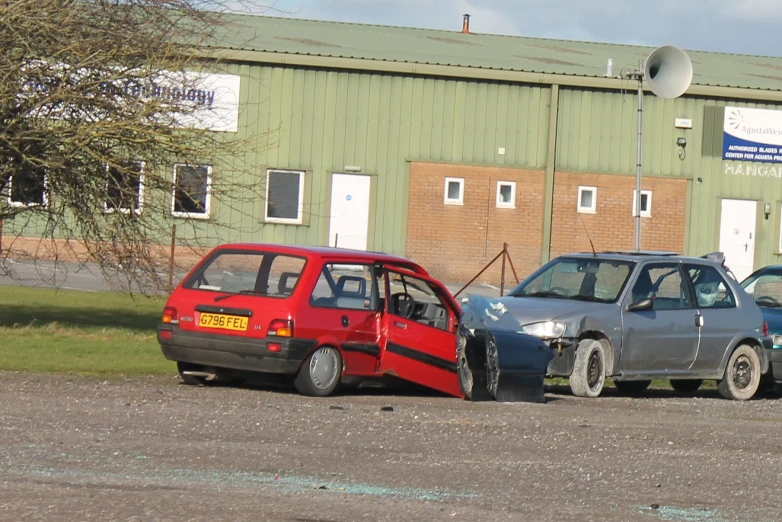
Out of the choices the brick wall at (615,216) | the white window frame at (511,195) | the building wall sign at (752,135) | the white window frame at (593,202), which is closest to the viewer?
the white window frame at (511,195)

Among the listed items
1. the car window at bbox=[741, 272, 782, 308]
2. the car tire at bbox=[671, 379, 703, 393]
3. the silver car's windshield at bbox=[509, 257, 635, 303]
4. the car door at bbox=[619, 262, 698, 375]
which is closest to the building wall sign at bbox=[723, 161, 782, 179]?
the car window at bbox=[741, 272, 782, 308]

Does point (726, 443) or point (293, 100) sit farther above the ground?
point (293, 100)

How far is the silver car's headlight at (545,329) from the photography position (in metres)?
13.3

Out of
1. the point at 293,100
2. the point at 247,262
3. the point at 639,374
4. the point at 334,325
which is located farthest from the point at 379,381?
the point at 293,100

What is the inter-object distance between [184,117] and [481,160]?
18.1 meters

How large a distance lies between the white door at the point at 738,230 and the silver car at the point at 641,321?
21.5 metres

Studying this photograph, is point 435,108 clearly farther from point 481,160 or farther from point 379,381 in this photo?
point 379,381

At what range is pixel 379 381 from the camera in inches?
500

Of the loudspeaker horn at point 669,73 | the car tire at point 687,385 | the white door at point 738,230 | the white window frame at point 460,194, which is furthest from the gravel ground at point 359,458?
the white door at point 738,230

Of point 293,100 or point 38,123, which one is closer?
point 38,123

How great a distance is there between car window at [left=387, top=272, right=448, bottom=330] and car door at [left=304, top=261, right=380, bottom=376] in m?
0.32

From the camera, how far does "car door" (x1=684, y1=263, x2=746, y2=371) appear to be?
573 inches

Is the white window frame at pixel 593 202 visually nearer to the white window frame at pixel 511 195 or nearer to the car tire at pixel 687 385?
the white window frame at pixel 511 195

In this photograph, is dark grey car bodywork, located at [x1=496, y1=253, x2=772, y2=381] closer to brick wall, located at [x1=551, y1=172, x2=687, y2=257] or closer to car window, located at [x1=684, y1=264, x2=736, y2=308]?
car window, located at [x1=684, y1=264, x2=736, y2=308]
